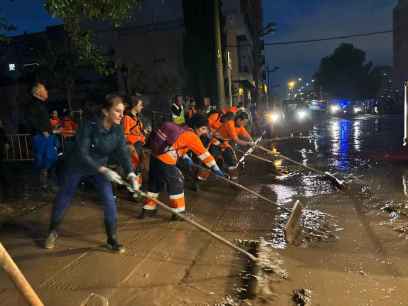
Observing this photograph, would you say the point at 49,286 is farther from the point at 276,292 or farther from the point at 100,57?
the point at 100,57

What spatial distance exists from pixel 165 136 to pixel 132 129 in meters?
1.47

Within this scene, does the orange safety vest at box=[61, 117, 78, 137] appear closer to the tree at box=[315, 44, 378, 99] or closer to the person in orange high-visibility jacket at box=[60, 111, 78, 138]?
the person in orange high-visibility jacket at box=[60, 111, 78, 138]

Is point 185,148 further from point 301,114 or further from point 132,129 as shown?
point 301,114

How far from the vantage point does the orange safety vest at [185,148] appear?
17.4 ft

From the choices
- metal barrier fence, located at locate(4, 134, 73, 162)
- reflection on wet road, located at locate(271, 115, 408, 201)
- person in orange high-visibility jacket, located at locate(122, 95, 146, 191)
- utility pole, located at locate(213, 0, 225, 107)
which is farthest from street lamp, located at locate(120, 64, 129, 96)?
person in orange high-visibility jacket, located at locate(122, 95, 146, 191)

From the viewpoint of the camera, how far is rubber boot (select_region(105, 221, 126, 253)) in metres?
4.41

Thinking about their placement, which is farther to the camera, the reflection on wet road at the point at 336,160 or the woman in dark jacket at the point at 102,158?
the reflection on wet road at the point at 336,160

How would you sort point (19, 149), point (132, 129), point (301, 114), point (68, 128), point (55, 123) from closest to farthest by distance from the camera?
point (132, 129) → point (68, 128) → point (55, 123) → point (19, 149) → point (301, 114)

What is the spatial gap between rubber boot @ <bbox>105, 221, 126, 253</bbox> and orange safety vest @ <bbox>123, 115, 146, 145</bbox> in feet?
7.85

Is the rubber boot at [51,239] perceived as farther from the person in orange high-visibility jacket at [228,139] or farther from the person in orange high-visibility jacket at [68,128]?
the person in orange high-visibility jacket at [228,139]

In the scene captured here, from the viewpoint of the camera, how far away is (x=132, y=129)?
6656 mm

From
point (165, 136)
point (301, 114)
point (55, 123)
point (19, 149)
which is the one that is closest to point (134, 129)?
point (165, 136)

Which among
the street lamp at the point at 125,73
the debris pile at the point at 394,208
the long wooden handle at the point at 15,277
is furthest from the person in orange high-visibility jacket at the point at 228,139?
the street lamp at the point at 125,73

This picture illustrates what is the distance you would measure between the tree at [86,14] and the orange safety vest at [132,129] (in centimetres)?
120
